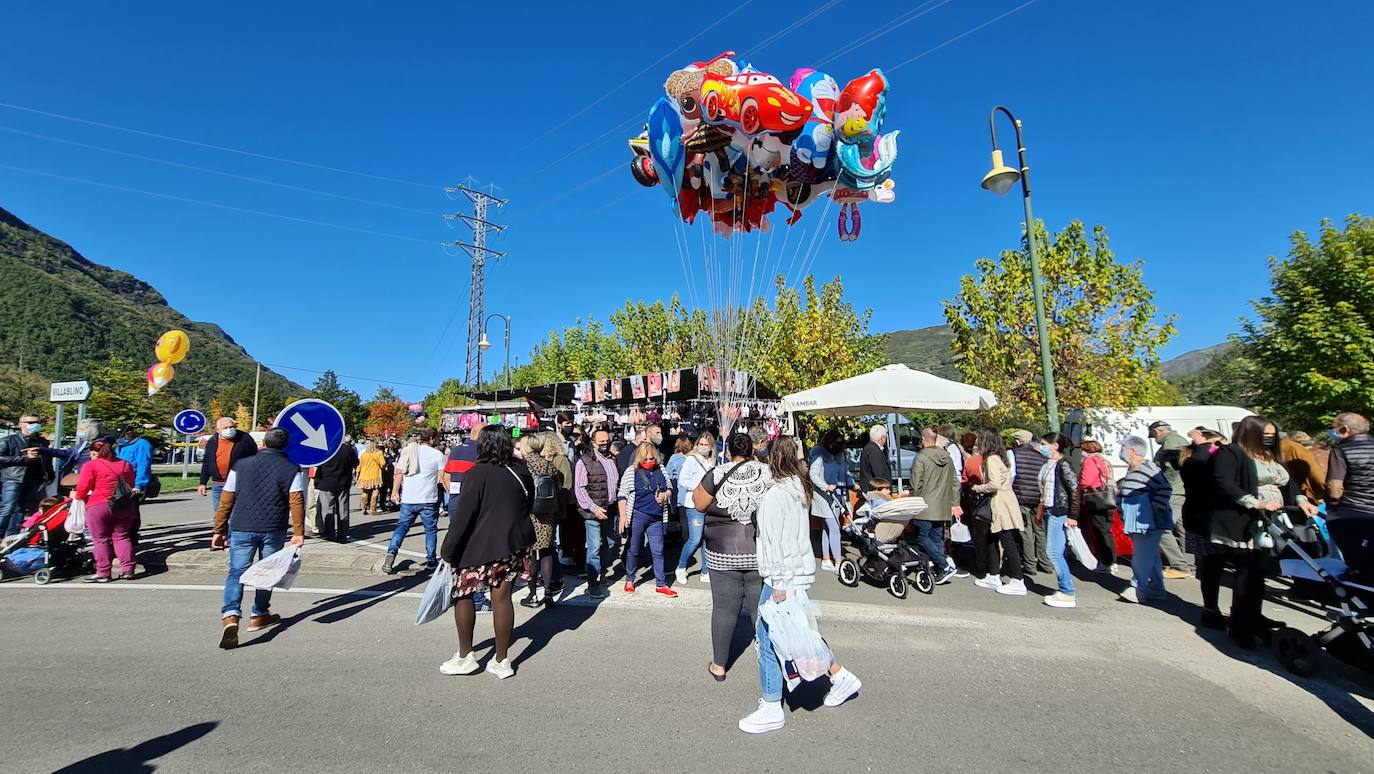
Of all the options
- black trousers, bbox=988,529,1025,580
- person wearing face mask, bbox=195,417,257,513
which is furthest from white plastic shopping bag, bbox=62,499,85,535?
black trousers, bbox=988,529,1025,580

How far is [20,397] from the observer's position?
33.3m

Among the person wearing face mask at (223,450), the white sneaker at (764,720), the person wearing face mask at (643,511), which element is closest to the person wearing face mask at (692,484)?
the person wearing face mask at (643,511)

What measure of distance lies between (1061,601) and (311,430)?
8130 mm

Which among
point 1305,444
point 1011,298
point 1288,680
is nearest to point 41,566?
point 1288,680

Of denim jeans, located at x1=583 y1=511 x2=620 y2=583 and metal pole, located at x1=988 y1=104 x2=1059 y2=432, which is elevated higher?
metal pole, located at x1=988 y1=104 x2=1059 y2=432

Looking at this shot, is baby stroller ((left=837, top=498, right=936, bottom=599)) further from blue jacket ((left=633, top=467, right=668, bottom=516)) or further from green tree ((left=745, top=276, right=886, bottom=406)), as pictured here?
green tree ((left=745, top=276, right=886, bottom=406))

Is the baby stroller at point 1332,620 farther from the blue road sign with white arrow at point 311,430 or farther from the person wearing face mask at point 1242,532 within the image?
the blue road sign with white arrow at point 311,430

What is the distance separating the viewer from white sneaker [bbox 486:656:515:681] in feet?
13.5

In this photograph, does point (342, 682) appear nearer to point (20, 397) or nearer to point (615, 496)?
point (615, 496)

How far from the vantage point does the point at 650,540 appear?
6363mm

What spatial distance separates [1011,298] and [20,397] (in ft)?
167

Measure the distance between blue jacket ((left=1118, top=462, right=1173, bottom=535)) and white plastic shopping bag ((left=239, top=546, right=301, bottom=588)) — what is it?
7762 millimetres

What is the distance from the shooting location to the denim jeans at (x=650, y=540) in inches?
251

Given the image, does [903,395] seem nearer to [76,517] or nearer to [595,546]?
[595,546]
